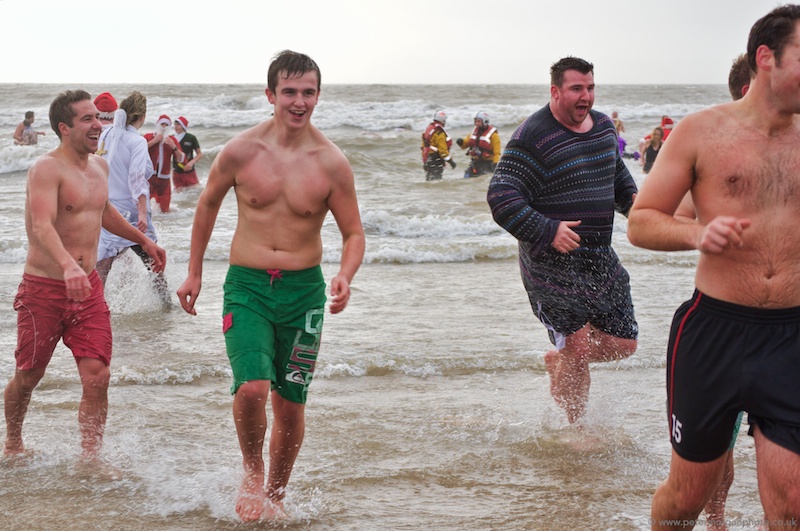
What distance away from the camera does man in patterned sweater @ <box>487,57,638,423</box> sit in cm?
496

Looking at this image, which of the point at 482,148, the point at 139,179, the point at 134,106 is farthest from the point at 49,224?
the point at 482,148

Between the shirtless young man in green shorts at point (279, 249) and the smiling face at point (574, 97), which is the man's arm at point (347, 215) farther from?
the smiling face at point (574, 97)

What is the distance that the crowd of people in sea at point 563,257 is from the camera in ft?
10.0

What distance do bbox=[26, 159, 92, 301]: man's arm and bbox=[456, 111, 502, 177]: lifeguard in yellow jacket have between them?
1468 cm

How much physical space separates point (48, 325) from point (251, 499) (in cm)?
145

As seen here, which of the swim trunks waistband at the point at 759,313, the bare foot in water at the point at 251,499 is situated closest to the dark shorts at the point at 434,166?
the bare foot in water at the point at 251,499

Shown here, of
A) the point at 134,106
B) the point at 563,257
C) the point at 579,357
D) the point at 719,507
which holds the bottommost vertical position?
the point at 719,507

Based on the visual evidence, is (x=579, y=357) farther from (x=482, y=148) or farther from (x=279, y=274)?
(x=482, y=148)

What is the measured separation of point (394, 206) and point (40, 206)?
12556 millimetres

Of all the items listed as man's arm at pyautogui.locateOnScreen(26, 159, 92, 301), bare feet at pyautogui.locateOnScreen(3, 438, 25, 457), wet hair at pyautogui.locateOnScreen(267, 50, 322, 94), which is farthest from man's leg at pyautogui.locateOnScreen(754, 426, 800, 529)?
bare feet at pyautogui.locateOnScreen(3, 438, 25, 457)

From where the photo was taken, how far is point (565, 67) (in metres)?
4.99

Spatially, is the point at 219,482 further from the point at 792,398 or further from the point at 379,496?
the point at 792,398

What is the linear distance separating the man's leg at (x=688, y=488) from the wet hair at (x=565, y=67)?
7.74 feet

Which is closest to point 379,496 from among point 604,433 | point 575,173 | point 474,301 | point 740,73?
point 604,433
